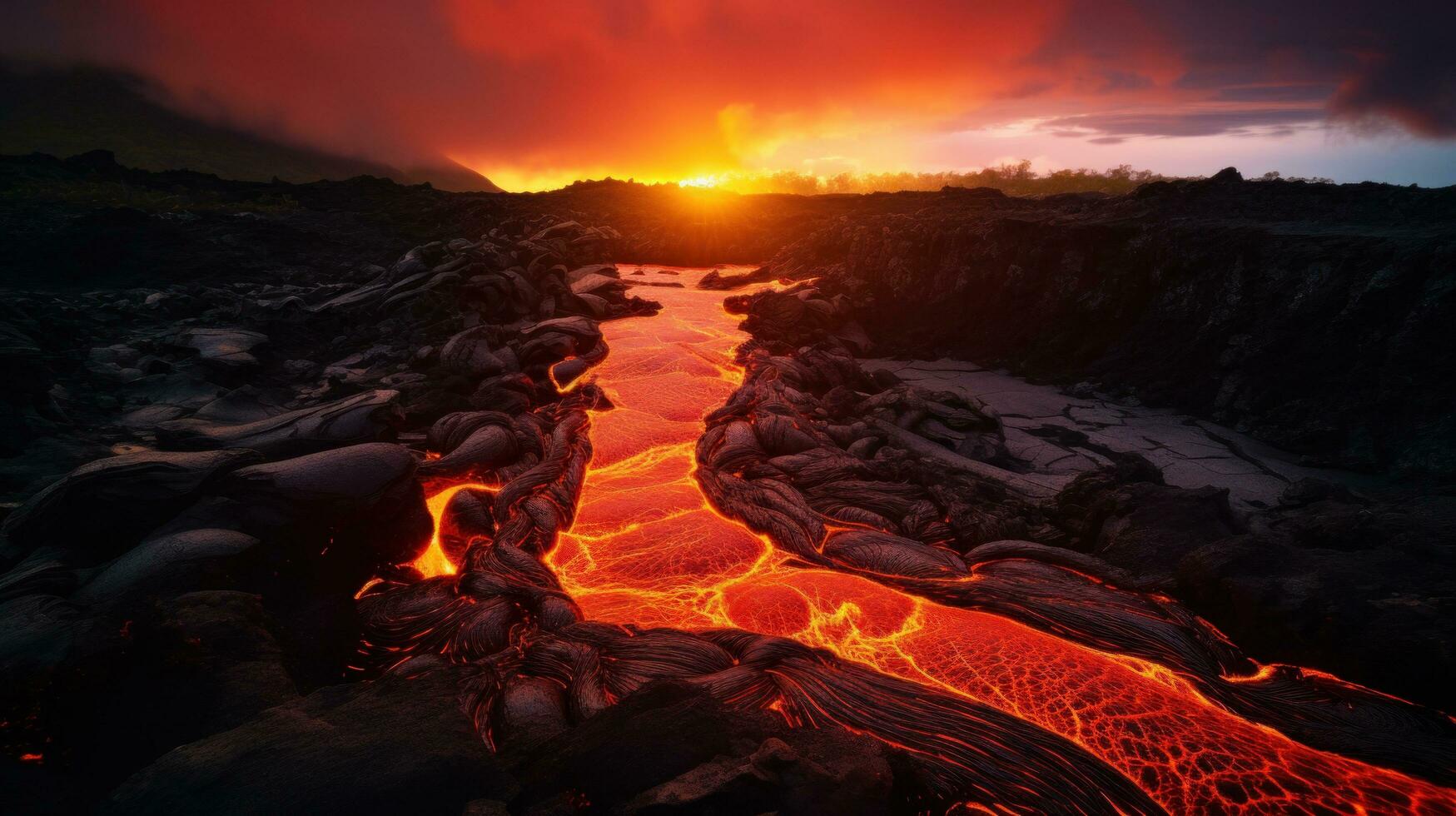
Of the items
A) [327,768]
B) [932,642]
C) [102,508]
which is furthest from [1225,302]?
[102,508]

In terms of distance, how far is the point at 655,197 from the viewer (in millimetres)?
40469

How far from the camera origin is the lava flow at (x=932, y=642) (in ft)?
9.26

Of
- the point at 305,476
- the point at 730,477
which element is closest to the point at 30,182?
the point at 305,476

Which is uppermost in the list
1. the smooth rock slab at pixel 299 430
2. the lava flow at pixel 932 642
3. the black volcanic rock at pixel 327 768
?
the smooth rock slab at pixel 299 430

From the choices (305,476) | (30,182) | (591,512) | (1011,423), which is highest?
(30,182)

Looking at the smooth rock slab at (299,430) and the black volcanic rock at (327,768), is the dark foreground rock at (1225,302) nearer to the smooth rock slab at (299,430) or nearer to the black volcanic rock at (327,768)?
the black volcanic rock at (327,768)

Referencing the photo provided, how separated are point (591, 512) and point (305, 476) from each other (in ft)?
8.01

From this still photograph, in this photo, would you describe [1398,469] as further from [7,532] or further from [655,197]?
[655,197]

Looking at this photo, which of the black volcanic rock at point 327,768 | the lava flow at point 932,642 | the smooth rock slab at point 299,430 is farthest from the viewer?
the smooth rock slab at point 299,430

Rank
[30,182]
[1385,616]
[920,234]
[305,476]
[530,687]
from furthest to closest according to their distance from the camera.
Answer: [30,182], [920,234], [305,476], [1385,616], [530,687]

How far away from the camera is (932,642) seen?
3846 mm

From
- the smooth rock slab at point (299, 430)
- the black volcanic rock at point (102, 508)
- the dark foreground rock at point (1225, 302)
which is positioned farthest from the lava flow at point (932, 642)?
the dark foreground rock at point (1225, 302)

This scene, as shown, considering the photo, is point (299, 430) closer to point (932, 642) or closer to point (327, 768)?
point (327, 768)

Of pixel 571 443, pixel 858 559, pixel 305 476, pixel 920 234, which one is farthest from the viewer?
pixel 920 234
